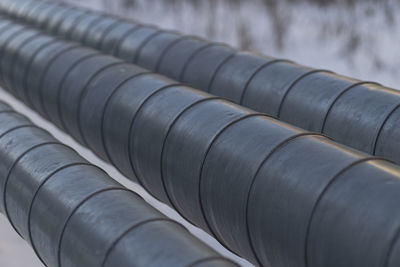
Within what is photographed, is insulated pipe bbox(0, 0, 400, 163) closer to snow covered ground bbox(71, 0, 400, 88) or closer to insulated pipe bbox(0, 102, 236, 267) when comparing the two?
insulated pipe bbox(0, 102, 236, 267)

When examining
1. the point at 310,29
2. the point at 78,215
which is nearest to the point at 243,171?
the point at 78,215

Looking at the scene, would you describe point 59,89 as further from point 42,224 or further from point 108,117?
point 42,224

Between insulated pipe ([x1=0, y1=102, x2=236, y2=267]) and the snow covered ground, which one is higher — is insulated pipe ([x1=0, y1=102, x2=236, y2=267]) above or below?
above

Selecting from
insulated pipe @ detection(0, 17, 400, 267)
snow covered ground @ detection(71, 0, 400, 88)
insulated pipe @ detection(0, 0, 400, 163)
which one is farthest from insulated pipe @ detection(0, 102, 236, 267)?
snow covered ground @ detection(71, 0, 400, 88)

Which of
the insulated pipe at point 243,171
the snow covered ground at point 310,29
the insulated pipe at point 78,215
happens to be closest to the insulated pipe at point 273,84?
the insulated pipe at point 243,171

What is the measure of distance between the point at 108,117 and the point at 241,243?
13.7 feet

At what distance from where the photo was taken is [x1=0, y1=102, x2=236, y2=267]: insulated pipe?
569 cm

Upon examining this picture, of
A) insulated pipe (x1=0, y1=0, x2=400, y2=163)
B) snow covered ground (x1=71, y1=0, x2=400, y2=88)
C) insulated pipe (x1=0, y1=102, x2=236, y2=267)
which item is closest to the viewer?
insulated pipe (x1=0, y1=102, x2=236, y2=267)

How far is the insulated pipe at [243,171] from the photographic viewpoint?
5.70 meters

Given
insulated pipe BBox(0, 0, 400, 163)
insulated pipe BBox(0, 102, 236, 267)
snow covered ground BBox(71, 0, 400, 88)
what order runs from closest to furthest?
insulated pipe BBox(0, 102, 236, 267) → insulated pipe BBox(0, 0, 400, 163) → snow covered ground BBox(71, 0, 400, 88)

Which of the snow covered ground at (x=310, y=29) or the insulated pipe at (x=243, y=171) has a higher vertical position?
the insulated pipe at (x=243, y=171)

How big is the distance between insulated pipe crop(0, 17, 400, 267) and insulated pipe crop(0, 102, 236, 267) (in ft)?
3.94

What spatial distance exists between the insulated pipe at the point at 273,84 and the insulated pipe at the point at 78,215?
13.6 feet

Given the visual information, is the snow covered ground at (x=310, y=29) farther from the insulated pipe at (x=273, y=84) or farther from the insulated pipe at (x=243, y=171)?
the insulated pipe at (x=243, y=171)
